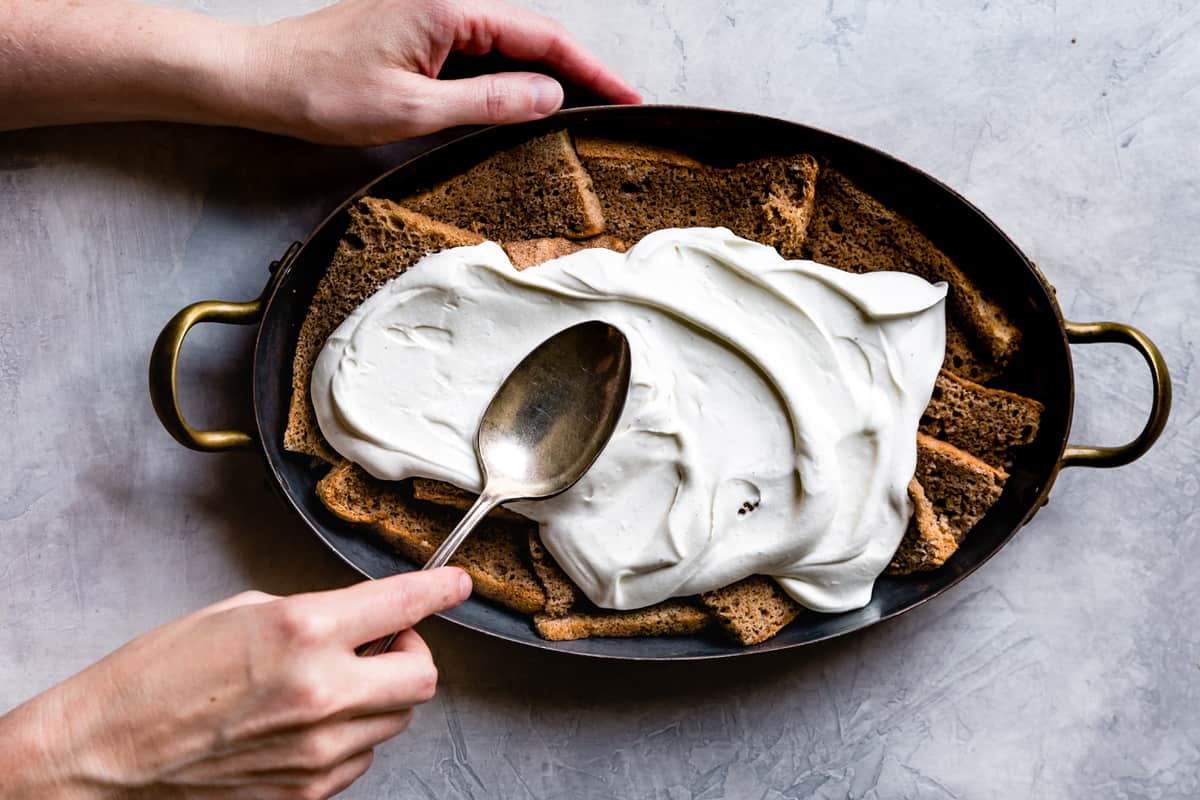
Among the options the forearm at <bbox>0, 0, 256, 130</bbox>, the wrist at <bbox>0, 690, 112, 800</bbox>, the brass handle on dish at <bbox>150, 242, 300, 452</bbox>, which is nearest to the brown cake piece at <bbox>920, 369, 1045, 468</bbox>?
the brass handle on dish at <bbox>150, 242, 300, 452</bbox>

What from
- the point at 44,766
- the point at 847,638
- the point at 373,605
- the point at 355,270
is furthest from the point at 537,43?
the point at 44,766

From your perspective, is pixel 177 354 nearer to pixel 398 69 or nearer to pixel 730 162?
pixel 398 69

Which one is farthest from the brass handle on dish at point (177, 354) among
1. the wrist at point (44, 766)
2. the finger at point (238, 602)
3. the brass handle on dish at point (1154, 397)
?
the brass handle on dish at point (1154, 397)

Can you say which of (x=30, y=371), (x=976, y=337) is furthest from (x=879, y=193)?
(x=30, y=371)

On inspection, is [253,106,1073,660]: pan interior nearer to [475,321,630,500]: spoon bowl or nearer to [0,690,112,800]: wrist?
[475,321,630,500]: spoon bowl

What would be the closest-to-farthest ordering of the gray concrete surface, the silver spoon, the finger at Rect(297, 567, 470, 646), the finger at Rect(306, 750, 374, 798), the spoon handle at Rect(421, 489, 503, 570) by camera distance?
1. the finger at Rect(297, 567, 470, 646)
2. the finger at Rect(306, 750, 374, 798)
3. the spoon handle at Rect(421, 489, 503, 570)
4. the silver spoon
5. the gray concrete surface

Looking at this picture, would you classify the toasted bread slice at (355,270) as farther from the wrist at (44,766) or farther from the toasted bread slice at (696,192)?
the wrist at (44,766)

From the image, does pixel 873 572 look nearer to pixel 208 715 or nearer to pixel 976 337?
pixel 976 337
